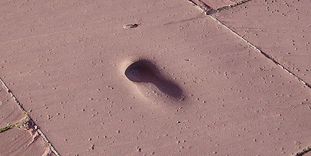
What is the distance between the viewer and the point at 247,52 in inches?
157

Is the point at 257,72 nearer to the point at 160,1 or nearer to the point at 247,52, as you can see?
the point at 247,52

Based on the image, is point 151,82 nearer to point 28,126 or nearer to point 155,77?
point 155,77

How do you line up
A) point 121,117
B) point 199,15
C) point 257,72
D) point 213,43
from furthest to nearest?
1. point 199,15
2. point 213,43
3. point 257,72
4. point 121,117

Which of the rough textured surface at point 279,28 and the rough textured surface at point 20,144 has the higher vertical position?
the rough textured surface at point 20,144

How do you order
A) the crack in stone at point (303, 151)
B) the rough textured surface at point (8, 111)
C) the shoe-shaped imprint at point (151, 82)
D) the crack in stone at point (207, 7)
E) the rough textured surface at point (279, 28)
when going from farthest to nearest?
1. the crack in stone at point (207, 7)
2. the rough textured surface at point (279, 28)
3. the shoe-shaped imprint at point (151, 82)
4. the rough textured surface at point (8, 111)
5. the crack in stone at point (303, 151)

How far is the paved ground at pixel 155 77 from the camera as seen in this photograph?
11.0 feet

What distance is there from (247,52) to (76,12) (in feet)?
4.46

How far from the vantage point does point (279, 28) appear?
421cm

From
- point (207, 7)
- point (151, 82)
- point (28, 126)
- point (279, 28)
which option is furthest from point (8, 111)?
point (279, 28)

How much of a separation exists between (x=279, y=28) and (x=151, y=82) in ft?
3.60

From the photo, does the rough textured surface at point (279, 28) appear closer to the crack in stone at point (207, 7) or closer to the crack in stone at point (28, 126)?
the crack in stone at point (207, 7)

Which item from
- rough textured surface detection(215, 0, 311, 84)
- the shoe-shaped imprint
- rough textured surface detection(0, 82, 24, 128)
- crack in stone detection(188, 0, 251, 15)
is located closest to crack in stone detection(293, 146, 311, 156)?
rough textured surface detection(215, 0, 311, 84)

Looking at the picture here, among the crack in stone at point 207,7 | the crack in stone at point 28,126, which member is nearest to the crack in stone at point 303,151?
the crack in stone at point 28,126

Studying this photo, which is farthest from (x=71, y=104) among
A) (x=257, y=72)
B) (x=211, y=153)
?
(x=257, y=72)
